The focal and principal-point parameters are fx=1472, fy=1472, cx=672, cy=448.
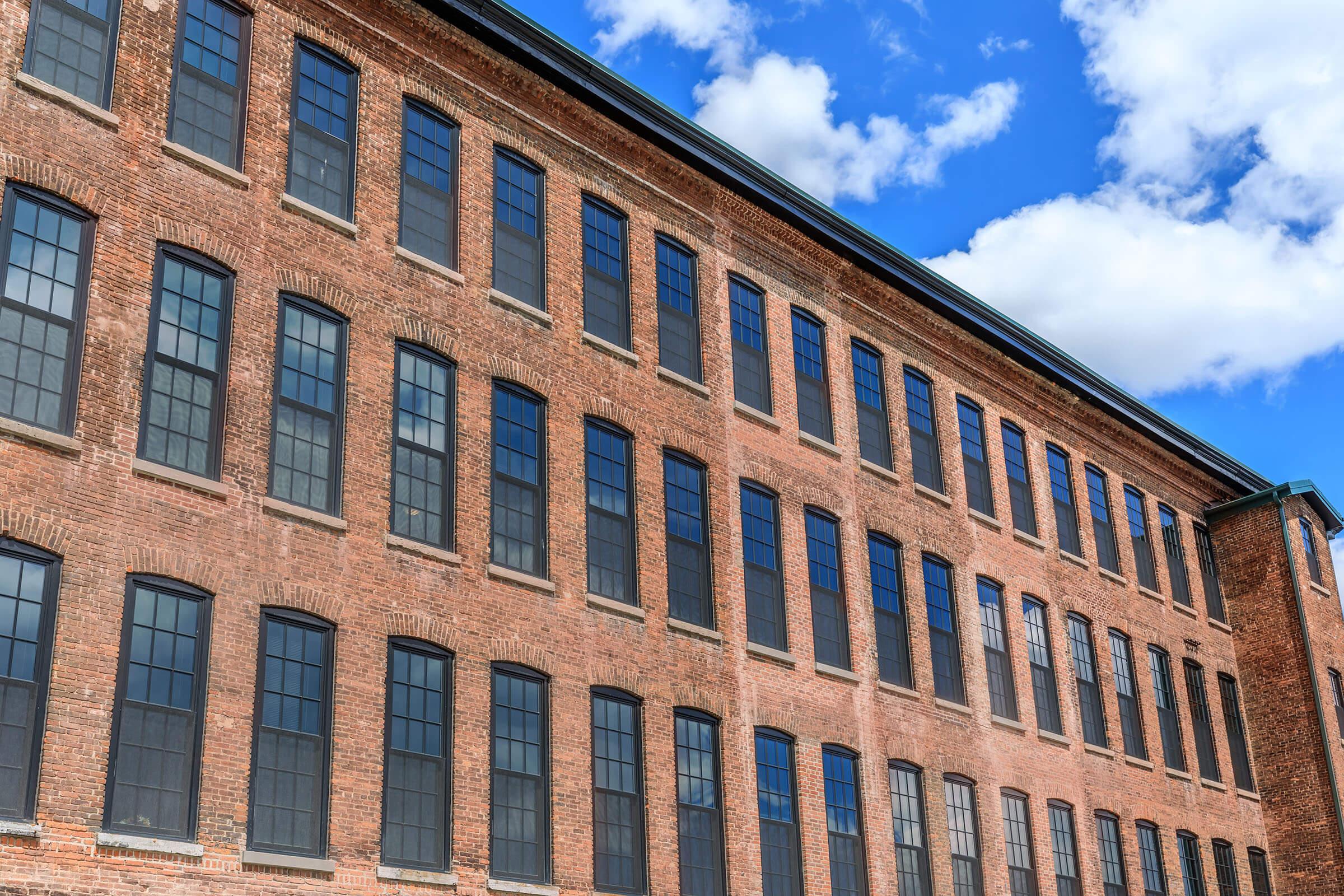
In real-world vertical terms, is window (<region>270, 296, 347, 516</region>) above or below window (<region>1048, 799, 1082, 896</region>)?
above

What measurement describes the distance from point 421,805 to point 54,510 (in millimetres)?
5561

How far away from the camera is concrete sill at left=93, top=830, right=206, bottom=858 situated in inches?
564

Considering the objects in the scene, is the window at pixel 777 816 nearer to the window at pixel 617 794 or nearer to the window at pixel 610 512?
the window at pixel 617 794

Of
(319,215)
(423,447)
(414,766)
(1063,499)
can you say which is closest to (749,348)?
(423,447)

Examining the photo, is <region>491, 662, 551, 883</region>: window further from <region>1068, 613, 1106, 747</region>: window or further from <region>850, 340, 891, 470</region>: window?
<region>1068, 613, 1106, 747</region>: window

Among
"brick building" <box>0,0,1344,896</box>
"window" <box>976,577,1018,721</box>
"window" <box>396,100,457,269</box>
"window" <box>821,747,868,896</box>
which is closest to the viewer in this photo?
"brick building" <box>0,0,1344,896</box>

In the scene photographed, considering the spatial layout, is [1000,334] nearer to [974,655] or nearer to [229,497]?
[974,655]

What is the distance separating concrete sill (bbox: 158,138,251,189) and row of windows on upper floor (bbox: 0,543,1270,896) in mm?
5063

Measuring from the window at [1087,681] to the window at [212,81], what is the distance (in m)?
19.8

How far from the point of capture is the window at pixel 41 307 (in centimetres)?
1526

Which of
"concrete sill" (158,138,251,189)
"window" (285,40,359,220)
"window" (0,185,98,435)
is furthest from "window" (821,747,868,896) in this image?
"window" (0,185,98,435)

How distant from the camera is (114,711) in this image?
48.7 ft

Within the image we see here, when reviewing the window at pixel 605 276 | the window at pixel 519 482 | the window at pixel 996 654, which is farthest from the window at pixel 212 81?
the window at pixel 996 654

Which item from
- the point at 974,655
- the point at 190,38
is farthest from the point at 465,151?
the point at 974,655
